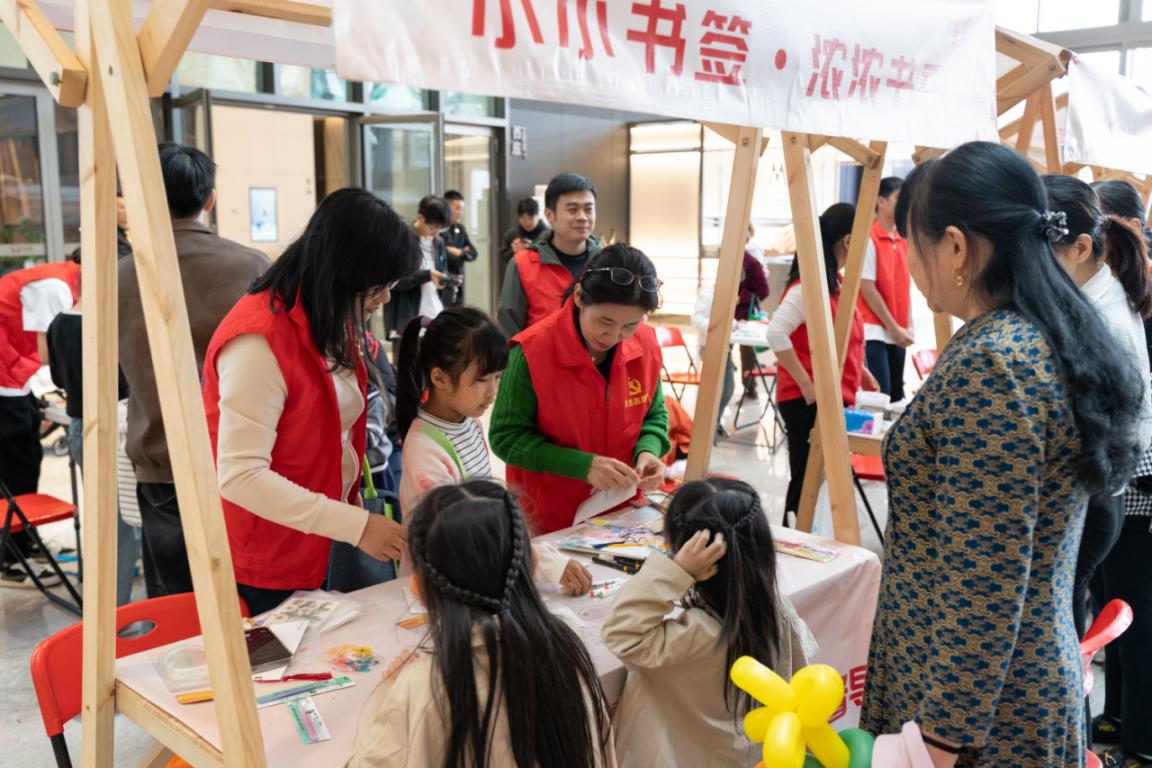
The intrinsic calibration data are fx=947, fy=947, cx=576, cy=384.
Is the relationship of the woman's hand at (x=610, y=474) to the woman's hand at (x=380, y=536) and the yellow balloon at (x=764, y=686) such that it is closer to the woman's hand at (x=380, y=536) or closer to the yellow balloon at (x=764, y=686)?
the woman's hand at (x=380, y=536)

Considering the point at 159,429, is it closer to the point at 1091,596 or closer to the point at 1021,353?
the point at 1021,353

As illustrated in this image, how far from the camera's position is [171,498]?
92.6 inches

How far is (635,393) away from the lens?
2.34 metres

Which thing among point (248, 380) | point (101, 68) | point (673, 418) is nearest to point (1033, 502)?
point (248, 380)

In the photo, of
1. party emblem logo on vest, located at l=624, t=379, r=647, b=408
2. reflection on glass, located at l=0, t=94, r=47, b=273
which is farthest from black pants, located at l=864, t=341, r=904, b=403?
reflection on glass, located at l=0, t=94, r=47, b=273

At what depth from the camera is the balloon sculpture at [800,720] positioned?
1.16m

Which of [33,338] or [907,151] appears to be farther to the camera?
[907,151]

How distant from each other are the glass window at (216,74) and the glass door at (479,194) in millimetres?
2411

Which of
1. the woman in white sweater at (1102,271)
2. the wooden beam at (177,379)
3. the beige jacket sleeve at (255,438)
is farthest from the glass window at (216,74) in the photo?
the woman in white sweater at (1102,271)

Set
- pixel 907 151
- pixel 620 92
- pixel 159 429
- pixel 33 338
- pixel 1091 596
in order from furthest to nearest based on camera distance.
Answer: pixel 907 151 → pixel 33 338 → pixel 1091 596 → pixel 159 429 → pixel 620 92

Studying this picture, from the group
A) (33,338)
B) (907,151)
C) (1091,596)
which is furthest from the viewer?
(907,151)

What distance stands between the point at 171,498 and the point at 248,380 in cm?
91

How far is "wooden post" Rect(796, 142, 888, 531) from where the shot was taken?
3.08 meters

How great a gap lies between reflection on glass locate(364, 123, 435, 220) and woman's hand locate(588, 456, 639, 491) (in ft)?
23.0
